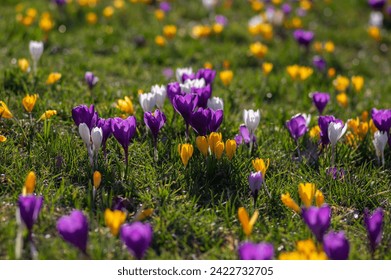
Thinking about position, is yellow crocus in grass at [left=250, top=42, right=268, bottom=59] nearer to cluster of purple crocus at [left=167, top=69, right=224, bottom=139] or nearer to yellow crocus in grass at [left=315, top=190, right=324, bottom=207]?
cluster of purple crocus at [left=167, top=69, right=224, bottom=139]

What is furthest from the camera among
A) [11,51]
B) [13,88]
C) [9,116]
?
[11,51]

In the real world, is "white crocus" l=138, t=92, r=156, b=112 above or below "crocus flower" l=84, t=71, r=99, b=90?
above

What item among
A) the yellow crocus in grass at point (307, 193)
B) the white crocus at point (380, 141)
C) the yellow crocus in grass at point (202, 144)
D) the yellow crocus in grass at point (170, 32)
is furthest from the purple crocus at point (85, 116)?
the yellow crocus in grass at point (170, 32)

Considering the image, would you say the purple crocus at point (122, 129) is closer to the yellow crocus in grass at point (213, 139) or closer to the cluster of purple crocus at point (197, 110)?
the cluster of purple crocus at point (197, 110)

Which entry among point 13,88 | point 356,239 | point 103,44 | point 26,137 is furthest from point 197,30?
point 356,239

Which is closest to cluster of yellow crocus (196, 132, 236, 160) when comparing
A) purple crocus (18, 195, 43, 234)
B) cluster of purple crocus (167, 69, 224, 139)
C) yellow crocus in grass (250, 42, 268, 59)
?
cluster of purple crocus (167, 69, 224, 139)

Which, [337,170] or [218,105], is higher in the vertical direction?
[218,105]

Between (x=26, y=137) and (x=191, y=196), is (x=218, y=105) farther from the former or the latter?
(x=26, y=137)

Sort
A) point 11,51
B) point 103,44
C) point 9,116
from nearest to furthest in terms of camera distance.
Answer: point 9,116
point 11,51
point 103,44
